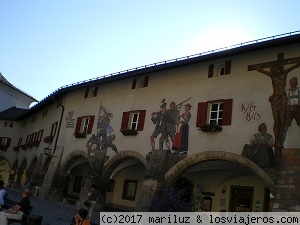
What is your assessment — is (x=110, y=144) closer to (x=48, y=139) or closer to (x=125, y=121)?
(x=125, y=121)

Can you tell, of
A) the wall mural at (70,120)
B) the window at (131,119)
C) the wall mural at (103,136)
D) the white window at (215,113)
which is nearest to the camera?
the white window at (215,113)

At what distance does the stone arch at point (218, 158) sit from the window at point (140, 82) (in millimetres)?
5439

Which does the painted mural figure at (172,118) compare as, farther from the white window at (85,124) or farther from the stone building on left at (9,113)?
the stone building on left at (9,113)

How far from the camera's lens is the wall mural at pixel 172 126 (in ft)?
46.9

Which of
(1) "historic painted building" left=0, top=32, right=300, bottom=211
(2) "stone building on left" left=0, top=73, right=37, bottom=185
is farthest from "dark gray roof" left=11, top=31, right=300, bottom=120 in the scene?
(2) "stone building on left" left=0, top=73, right=37, bottom=185

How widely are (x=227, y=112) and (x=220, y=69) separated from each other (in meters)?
2.26

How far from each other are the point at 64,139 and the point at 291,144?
48.8ft

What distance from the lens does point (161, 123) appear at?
15.5 metres

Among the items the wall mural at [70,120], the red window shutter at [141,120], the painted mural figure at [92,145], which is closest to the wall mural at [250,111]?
the red window shutter at [141,120]

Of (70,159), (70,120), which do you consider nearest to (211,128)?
(70,159)

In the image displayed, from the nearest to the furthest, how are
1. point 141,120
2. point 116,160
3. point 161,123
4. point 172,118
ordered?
point 172,118
point 161,123
point 141,120
point 116,160

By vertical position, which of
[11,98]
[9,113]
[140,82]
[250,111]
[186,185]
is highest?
[11,98]

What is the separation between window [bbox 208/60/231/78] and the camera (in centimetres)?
1396

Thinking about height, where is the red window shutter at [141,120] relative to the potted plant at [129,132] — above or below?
above
